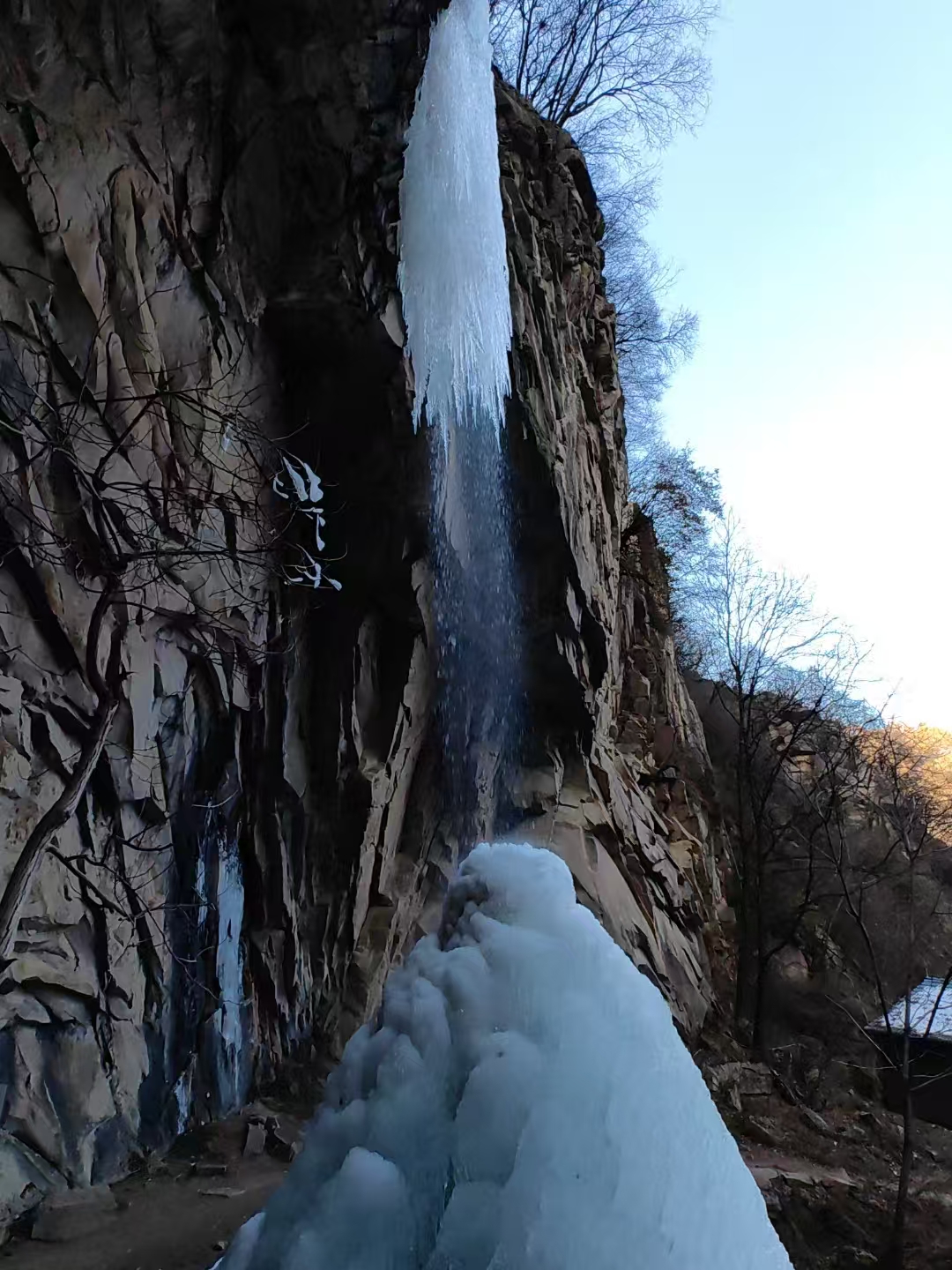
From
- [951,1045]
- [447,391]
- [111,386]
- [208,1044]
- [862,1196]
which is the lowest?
[862,1196]

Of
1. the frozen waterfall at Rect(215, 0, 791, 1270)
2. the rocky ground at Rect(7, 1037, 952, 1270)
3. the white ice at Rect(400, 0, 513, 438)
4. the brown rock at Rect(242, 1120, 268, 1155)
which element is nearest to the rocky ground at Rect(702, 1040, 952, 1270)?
the rocky ground at Rect(7, 1037, 952, 1270)

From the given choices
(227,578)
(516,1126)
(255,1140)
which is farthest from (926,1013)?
(516,1126)

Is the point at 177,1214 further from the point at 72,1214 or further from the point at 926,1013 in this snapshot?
the point at 926,1013

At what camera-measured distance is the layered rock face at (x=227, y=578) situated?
4207mm

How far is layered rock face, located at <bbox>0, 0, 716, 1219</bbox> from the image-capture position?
13.8 ft

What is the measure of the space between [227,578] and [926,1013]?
889cm

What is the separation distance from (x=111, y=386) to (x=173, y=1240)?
4.65 meters

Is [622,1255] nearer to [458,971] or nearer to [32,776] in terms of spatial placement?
[458,971]

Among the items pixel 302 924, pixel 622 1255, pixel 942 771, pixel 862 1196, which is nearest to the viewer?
pixel 622 1255

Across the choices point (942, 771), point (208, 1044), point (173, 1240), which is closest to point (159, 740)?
point (208, 1044)

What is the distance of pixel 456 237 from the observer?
7.23 metres

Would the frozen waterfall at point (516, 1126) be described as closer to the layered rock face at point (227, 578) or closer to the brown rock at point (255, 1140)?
the layered rock face at point (227, 578)

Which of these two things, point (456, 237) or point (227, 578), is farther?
point (456, 237)

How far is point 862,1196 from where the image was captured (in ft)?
19.9
